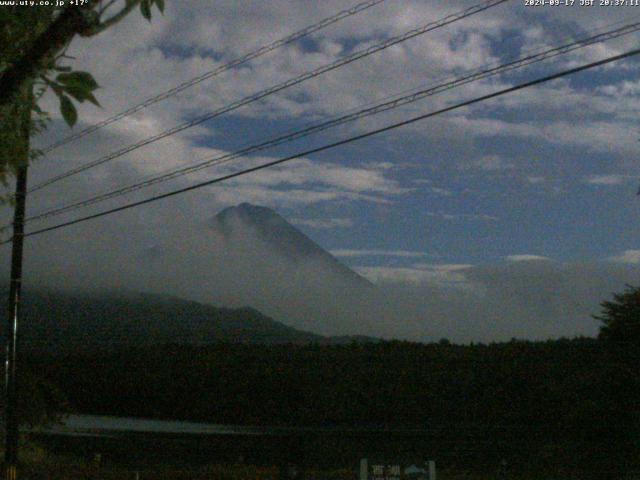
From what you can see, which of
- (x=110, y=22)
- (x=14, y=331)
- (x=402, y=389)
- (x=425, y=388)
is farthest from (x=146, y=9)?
(x=402, y=389)

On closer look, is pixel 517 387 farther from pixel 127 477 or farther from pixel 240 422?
pixel 127 477

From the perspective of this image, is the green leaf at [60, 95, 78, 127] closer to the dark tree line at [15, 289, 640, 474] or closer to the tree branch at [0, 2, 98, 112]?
the tree branch at [0, 2, 98, 112]

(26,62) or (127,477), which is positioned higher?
(26,62)

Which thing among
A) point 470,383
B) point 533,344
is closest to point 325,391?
point 470,383

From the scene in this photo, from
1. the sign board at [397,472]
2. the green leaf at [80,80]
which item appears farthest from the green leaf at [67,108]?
the sign board at [397,472]

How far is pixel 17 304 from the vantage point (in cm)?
1928

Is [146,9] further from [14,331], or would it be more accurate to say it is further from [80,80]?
[14,331]

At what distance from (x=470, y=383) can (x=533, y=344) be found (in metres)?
2.49

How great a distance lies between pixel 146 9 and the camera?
509 cm

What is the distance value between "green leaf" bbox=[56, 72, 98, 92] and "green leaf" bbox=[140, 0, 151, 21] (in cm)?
86

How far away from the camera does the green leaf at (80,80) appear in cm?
438

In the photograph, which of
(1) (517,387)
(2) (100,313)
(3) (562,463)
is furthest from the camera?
(2) (100,313)

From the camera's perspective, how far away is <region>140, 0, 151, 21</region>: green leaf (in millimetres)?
5078

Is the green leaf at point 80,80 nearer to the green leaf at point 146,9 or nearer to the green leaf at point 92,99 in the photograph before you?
the green leaf at point 92,99
